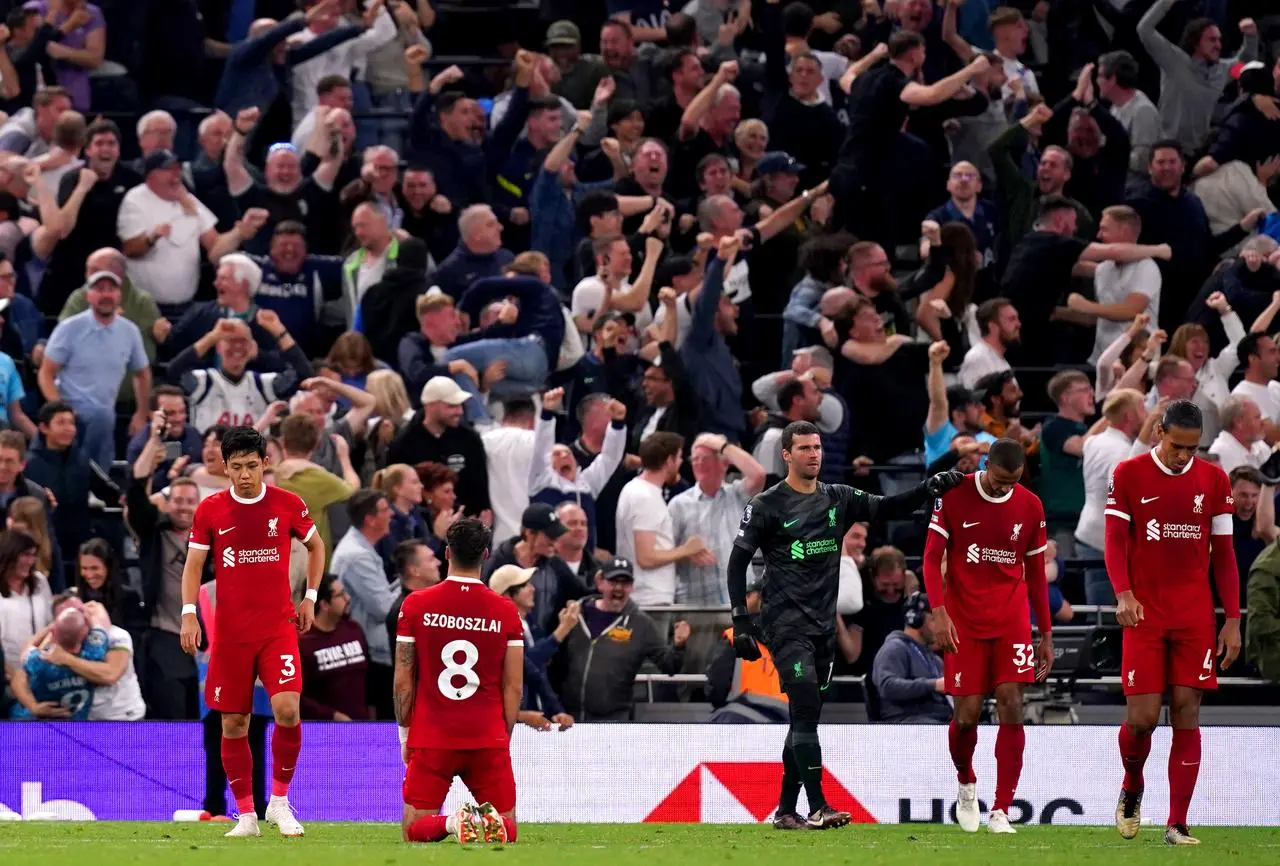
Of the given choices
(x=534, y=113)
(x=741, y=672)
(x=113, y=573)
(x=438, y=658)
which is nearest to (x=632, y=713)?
(x=741, y=672)

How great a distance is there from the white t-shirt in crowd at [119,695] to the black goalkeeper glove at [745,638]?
5.50 metres

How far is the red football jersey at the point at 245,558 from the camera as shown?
42.2ft

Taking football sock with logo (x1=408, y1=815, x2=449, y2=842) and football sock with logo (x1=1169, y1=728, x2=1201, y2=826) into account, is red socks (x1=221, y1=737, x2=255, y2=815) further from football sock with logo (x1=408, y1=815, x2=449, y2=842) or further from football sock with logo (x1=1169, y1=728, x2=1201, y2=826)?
football sock with logo (x1=1169, y1=728, x2=1201, y2=826)

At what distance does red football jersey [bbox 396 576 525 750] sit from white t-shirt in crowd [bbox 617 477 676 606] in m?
5.80

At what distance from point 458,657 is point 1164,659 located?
4142mm

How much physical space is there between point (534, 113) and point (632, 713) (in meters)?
6.72

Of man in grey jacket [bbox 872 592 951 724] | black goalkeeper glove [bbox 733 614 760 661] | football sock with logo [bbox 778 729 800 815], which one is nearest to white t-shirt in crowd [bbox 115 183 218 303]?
man in grey jacket [bbox 872 592 951 724]

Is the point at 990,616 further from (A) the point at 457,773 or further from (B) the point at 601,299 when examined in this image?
(B) the point at 601,299

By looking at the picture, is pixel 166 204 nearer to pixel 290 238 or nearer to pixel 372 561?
pixel 290 238

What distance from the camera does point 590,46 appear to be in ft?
81.7

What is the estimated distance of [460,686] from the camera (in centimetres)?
1173

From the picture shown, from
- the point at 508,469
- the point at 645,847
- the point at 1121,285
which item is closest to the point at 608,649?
the point at 508,469

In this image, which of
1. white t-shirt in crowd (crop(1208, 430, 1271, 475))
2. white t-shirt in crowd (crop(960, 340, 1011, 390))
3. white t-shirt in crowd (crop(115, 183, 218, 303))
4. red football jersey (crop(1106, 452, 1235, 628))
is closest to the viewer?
red football jersey (crop(1106, 452, 1235, 628))

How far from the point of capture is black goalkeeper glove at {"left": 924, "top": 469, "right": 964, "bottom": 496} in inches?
513
